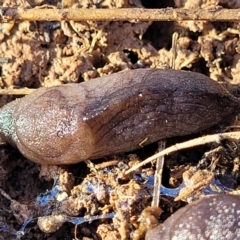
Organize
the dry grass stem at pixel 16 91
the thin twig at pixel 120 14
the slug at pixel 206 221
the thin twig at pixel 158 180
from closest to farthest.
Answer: the slug at pixel 206 221 → the thin twig at pixel 158 180 → the thin twig at pixel 120 14 → the dry grass stem at pixel 16 91

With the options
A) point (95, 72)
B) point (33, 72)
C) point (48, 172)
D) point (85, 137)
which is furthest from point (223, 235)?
point (33, 72)

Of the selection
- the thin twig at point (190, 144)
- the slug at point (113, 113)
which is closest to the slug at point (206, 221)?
the thin twig at point (190, 144)

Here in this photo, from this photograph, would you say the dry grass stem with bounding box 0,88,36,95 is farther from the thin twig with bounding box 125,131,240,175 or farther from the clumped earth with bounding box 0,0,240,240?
the thin twig with bounding box 125,131,240,175

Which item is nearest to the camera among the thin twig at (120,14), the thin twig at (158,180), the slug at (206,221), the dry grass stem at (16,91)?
the slug at (206,221)

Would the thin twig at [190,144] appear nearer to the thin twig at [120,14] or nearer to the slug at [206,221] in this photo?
the slug at [206,221]

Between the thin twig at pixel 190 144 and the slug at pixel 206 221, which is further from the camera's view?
the thin twig at pixel 190 144

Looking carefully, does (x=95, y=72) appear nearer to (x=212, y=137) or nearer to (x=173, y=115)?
(x=173, y=115)

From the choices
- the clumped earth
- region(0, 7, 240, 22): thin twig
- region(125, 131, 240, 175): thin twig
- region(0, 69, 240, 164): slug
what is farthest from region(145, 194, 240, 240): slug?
region(0, 7, 240, 22): thin twig
